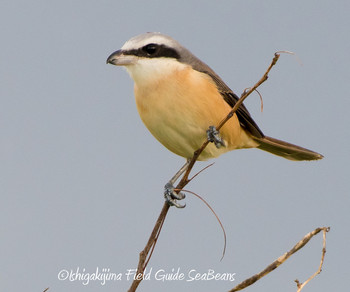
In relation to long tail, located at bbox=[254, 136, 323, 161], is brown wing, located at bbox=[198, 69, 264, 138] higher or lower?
higher

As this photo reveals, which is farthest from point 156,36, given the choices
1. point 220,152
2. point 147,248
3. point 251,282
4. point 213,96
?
point 251,282

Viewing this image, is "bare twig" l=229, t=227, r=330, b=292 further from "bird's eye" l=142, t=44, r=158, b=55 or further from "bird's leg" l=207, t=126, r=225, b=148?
"bird's eye" l=142, t=44, r=158, b=55

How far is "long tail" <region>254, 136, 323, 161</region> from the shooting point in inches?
174

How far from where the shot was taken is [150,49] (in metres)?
3.31

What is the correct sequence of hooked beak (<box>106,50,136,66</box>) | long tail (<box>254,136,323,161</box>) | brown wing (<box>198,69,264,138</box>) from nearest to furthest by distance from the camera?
hooked beak (<box>106,50,136,66</box>)
brown wing (<box>198,69,264,138</box>)
long tail (<box>254,136,323,161</box>)

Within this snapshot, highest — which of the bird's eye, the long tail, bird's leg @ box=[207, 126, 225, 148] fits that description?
the bird's eye

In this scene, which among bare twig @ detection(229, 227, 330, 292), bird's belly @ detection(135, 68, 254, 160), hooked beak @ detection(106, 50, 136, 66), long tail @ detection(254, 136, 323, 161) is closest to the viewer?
bare twig @ detection(229, 227, 330, 292)

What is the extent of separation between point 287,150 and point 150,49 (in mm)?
1792

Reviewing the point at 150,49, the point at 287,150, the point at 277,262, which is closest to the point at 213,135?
the point at 150,49

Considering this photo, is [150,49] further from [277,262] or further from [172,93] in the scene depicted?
[277,262]

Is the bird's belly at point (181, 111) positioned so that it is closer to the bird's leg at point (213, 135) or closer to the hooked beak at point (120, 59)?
the bird's leg at point (213, 135)

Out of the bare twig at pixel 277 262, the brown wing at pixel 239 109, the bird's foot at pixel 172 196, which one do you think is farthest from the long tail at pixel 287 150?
the bare twig at pixel 277 262

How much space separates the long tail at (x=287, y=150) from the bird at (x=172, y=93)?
926 mm

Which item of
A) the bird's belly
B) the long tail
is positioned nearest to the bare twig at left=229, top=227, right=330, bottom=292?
the bird's belly
